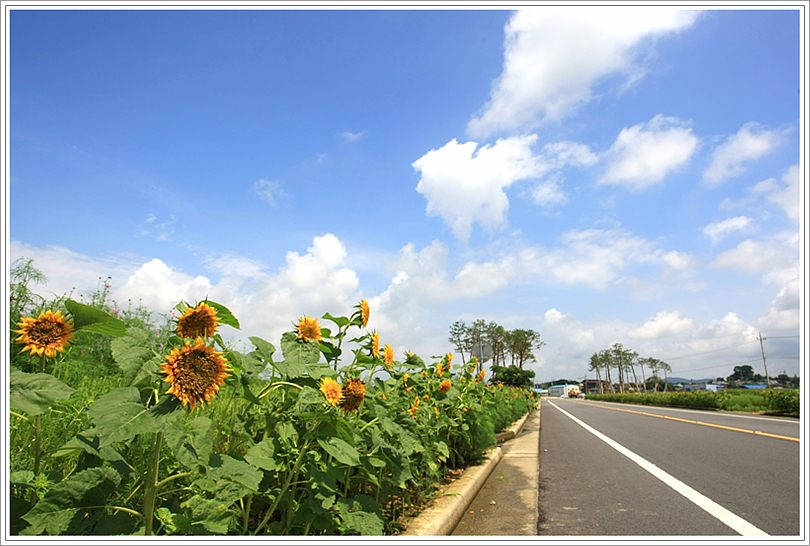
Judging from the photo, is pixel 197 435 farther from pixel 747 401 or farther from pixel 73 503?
pixel 747 401

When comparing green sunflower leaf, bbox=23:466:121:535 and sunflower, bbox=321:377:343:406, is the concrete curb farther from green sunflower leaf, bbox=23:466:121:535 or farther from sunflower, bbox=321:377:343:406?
green sunflower leaf, bbox=23:466:121:535

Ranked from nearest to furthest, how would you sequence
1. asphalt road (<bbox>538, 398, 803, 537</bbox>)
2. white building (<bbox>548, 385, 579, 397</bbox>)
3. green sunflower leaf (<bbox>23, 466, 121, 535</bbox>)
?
green sunflower leaf (<bbox>23, 466, 121, 535</bbox>)
asphalt road (<bbox>538, 398, 803, 537</bbox>)
white building (<bbox>548, 385, 579, 397</bbox>)

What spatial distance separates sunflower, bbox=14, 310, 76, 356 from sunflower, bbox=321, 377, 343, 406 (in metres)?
0.92

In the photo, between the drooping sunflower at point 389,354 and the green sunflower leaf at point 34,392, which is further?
the drooping sunflower at point 389,354

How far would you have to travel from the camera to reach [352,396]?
2.09 metres

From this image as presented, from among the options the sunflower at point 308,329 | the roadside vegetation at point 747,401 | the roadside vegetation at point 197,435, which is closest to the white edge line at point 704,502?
the roadside vegetation at point 197,435

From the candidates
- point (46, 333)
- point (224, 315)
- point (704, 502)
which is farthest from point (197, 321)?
point (704, 502)

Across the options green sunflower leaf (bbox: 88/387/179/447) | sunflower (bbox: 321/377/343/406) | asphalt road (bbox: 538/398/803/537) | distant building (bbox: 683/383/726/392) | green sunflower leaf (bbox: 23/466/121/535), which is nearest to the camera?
green sunflower leaf (bbox: 88/387/179/447)

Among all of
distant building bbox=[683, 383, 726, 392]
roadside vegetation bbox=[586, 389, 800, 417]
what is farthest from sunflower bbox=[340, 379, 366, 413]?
distant building bbox=[683, 383, 726, 392]

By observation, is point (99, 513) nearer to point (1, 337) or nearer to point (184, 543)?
point (184, 543)

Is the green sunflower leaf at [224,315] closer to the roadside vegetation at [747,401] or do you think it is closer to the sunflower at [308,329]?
the sunflower at [308,329]

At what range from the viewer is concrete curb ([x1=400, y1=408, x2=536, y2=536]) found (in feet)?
9.52

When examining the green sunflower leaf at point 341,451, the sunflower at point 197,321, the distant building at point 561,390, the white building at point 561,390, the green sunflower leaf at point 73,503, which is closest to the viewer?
the green sunflower leaf at point 73,503

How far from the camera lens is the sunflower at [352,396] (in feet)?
6.86
